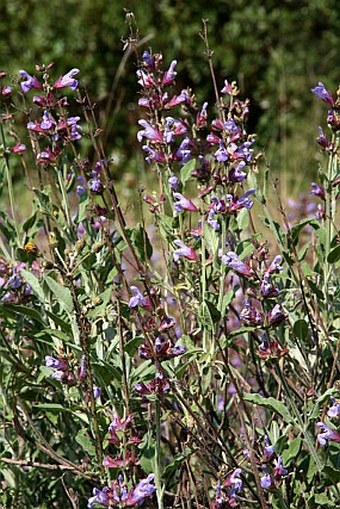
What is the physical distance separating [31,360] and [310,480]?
79 cm

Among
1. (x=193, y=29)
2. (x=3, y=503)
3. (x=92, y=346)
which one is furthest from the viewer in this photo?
(x=193, y=29)

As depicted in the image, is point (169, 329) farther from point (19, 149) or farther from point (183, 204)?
point (19, 149)

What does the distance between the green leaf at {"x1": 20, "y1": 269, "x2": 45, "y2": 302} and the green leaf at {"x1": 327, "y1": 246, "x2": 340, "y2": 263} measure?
71 centimetres

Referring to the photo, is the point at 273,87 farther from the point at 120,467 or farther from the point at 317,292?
the point at 120,467

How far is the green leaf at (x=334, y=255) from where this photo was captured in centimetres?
227

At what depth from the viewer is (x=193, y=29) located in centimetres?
839

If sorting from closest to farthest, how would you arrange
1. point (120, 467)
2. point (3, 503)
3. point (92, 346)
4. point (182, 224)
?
point (120, 467) < point (92, 346) < point (182, 224) < point (3, 503)

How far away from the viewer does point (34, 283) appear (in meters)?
2.30

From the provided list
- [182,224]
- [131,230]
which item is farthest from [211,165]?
[131,230]

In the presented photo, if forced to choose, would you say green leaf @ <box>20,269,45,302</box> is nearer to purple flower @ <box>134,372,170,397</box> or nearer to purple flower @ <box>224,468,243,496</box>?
purple flower @ <box>134,372,170,397</box>

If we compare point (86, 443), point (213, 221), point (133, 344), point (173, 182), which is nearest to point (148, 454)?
point (86, 443)

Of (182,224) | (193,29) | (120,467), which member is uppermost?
(193,29)

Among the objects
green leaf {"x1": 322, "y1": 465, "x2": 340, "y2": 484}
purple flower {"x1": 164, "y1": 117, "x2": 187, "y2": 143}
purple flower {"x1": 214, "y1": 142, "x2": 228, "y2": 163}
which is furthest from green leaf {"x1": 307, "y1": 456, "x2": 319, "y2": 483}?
purple flower {"x1": 164, "y1": 117, "x2": 187, "y2": 143}

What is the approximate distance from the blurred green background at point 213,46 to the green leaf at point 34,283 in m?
6.15
